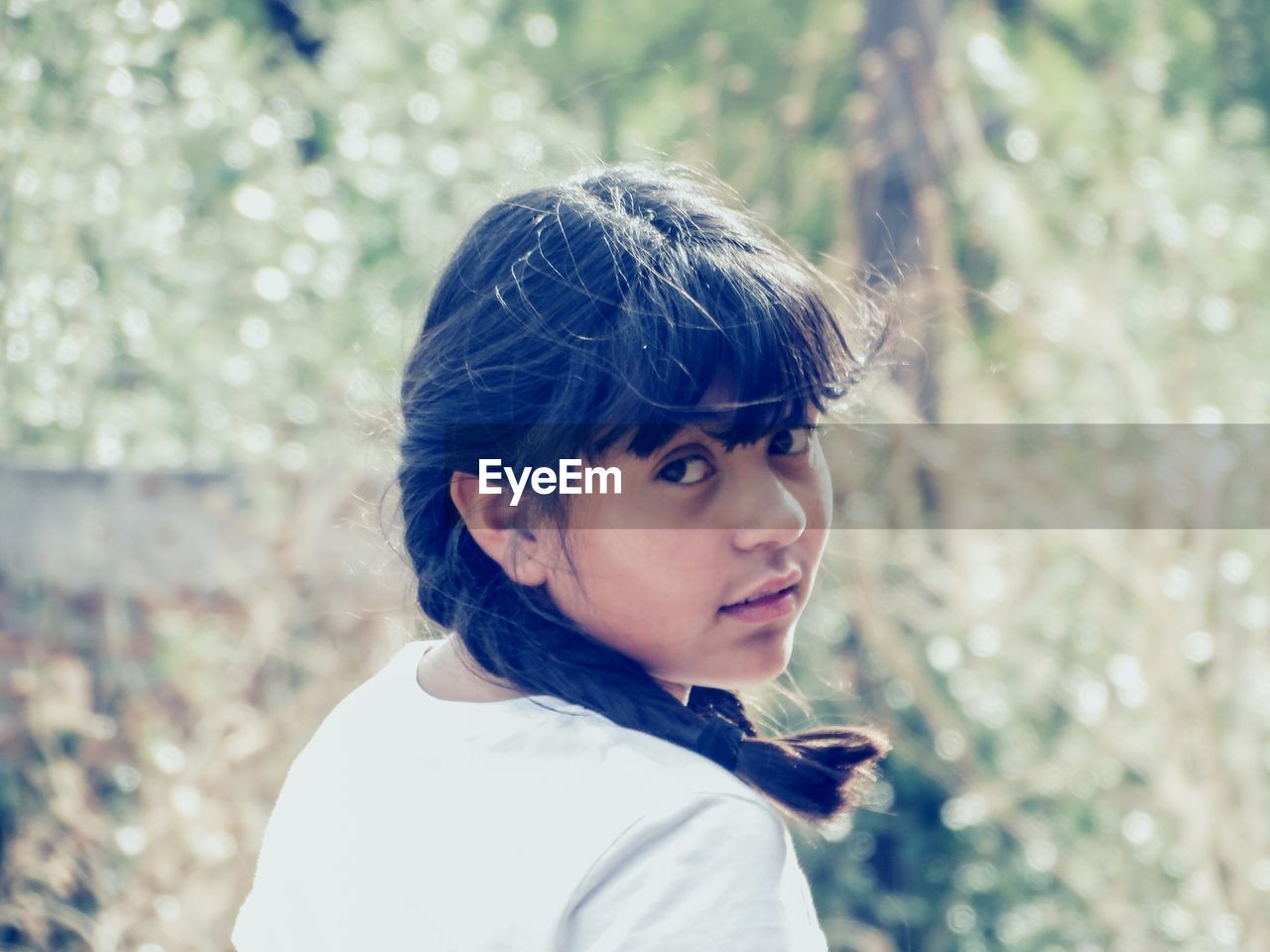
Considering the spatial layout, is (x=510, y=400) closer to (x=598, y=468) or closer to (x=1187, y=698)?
(x=598, y=468)

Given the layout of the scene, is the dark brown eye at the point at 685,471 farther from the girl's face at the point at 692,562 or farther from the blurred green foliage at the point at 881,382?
the blurred green foliage at the point at 881,382

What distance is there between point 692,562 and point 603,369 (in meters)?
0.16

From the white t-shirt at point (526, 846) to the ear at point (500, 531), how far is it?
11cm

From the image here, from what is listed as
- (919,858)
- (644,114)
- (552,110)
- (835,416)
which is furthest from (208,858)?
(644,114)

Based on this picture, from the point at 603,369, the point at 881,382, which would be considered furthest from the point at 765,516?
the point at 881,382

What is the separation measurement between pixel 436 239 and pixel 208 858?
1.99 meters

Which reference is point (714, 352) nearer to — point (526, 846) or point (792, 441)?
point (792, 441)

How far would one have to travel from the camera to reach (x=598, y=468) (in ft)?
3.39

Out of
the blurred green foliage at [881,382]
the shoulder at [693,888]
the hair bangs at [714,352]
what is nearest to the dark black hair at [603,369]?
the hair bangs at [714,352]

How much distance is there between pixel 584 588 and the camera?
105cm

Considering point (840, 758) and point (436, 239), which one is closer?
point (840, 758)

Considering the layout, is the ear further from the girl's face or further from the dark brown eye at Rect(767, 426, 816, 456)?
the dark brown eye at Rect(767, 426, 816, 456)

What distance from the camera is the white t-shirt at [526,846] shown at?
0.86 m

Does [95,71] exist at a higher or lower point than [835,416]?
higher
